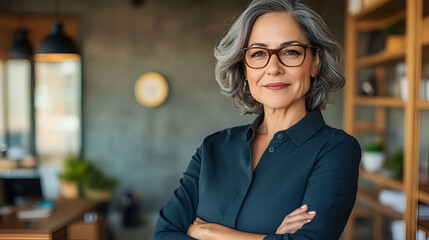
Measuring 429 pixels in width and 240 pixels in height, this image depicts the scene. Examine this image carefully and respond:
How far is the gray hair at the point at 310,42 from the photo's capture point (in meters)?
1.41

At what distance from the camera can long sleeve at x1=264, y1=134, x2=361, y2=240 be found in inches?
49.6

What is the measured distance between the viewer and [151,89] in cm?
596

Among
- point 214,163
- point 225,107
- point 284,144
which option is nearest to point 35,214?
point 214,163

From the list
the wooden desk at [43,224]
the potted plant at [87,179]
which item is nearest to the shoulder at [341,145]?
the wooden desk at [43,224]

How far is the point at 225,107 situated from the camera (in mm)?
6039

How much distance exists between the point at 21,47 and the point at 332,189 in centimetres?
394

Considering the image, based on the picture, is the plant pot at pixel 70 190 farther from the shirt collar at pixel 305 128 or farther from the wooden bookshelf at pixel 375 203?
the shirt collar at pixel 305 128

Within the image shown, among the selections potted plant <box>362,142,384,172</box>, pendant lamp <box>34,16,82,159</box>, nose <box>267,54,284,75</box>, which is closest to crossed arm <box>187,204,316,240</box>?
nose <box>267,54,284,75</box>

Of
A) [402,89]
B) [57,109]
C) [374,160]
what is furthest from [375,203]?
[57,109]

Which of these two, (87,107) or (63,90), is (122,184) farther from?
(63,90)

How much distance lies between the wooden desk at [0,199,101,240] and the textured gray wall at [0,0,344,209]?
6.81ft

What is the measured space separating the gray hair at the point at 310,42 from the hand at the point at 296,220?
1.32 ft

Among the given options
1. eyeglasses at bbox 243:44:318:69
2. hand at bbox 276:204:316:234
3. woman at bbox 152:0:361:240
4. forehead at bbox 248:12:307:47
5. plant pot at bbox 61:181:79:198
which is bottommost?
plant pot at bbox 61:181:79:198

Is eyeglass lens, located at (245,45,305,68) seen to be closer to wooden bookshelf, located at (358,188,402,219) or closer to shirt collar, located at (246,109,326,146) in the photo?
shirt collar, located at (246,109,326,146)
